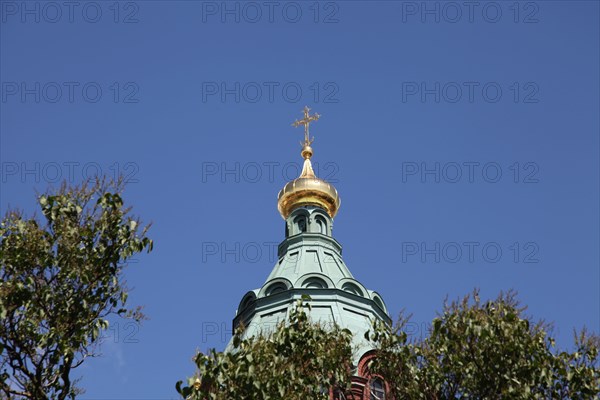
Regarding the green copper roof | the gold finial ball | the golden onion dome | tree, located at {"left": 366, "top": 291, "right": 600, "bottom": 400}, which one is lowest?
tree, located at {"left": 366, "top": 291, "right": 600, "bottom": 400}

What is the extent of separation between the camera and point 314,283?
100 feet

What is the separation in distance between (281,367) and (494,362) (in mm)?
3243

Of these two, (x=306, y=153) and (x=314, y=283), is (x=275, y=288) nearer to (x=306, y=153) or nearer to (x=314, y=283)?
(x=314, y=283)

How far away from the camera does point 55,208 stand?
574 inches

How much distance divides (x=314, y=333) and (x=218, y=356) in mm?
2369

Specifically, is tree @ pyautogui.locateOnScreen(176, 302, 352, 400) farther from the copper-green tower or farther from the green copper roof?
the green copper roof

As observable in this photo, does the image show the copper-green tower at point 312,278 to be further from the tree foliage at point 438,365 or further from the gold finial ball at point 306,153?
the tree foliage at point 438,365

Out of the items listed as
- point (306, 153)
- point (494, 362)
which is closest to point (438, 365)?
point (494, 362)

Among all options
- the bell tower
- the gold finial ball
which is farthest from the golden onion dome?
the gold finial ball

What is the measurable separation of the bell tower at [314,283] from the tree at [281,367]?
9.23 metres

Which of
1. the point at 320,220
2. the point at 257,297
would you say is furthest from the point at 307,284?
the point at 320,220

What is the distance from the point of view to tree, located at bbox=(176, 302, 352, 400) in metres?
14.2

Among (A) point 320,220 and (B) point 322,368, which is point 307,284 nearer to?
(A) point 320,220

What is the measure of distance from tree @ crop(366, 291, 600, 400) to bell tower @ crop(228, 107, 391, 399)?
9.79 meters
